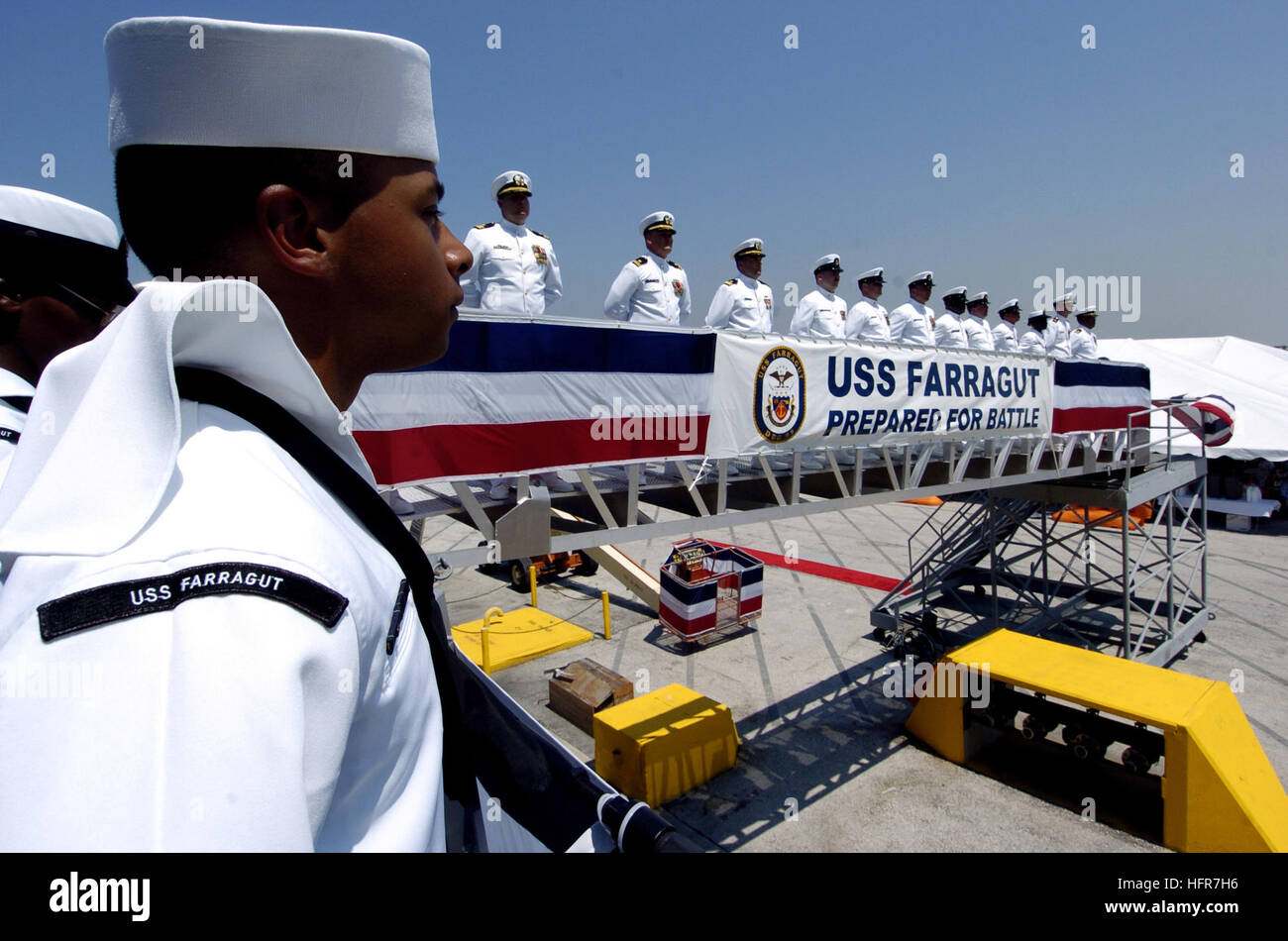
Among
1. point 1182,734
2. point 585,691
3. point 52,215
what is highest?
point 52,215

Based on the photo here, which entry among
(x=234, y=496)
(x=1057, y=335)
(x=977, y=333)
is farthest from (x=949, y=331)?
(x=234, y=496)

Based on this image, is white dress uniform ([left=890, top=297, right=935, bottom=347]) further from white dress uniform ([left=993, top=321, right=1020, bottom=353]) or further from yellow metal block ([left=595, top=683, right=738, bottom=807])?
yellow metal block ([left=595, top=683, right=738, bottom=807])

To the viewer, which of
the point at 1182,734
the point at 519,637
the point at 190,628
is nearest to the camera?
the point at 190,628

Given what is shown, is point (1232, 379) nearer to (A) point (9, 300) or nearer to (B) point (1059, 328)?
(B) point (1059, 328)

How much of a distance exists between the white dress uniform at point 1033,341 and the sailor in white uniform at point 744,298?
27.9 feet

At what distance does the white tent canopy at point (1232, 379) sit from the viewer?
21.7m

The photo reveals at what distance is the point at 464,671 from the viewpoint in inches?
64.3

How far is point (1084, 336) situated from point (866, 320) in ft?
32.5

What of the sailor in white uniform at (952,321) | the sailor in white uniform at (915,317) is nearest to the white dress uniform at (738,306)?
the sailor in white uniform at (915,317)

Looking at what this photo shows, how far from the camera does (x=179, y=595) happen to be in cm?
54

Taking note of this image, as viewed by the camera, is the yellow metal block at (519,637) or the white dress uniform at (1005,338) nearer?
the yellow metal block at (519,637)

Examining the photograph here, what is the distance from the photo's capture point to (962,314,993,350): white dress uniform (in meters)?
13.3

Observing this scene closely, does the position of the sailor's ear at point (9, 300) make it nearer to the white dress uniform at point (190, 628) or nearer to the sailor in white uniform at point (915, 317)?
the white dress uniform at point (190, 628)

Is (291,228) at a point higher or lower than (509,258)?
lower
